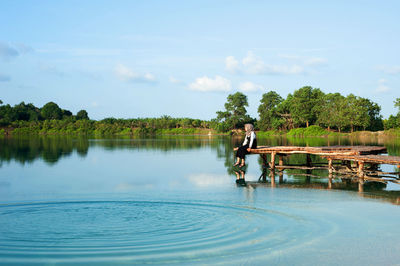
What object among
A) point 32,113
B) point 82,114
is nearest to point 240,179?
point 32,113

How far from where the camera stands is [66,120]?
96125mm

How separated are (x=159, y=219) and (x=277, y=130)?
70.8 meters

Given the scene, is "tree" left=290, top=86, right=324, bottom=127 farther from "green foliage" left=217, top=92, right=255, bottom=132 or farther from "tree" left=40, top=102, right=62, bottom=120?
"tree" left=40, top=102, right=62, bottom=120

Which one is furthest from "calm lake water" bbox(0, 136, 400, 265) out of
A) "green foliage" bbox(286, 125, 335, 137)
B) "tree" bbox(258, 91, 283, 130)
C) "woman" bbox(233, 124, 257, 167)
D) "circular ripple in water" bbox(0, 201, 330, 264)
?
"tree" bbox(258, 91, 283, 130)

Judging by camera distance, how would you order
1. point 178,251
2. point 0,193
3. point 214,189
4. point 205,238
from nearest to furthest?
point 178,251 → point 205,238 → point 0,193 → point 214,189

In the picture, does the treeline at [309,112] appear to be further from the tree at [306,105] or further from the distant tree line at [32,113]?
the distant tree line at [32,113]

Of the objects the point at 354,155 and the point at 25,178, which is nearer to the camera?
the point at 354,155

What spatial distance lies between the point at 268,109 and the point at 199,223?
2886 inches

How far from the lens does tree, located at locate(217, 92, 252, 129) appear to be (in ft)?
266

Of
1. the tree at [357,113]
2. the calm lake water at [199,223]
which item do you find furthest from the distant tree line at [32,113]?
the calm lake water at [199,223]

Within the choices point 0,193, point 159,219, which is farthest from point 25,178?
point 159,219

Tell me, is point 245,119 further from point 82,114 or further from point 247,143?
point 247,143

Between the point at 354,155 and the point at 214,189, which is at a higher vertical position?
the point at 354,155

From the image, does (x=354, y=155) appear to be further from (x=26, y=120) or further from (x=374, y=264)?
(x=26, y=120)
